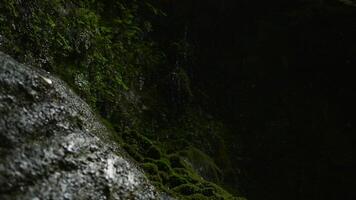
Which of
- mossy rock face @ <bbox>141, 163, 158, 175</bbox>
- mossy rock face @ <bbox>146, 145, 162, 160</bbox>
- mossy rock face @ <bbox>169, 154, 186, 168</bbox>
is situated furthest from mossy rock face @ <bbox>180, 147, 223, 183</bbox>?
mossy rock face @ <bbox>141, 163, 158, 175</bbox>

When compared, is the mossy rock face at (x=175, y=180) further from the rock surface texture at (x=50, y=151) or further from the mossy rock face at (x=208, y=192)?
the rock surface texture at (x=50, y=151)

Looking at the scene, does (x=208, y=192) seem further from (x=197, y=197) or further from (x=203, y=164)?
(x=203, y=164)

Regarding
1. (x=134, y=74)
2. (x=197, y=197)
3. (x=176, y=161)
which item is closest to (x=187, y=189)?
(x=197, y=197)

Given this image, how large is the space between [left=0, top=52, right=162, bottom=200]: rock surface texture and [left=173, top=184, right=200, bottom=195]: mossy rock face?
910mm

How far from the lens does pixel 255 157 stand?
26.3 feet

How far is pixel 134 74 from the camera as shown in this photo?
709 cm

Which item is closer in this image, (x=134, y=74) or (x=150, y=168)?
(x=150, y=168)

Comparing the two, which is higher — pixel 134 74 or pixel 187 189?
pixel 134 74

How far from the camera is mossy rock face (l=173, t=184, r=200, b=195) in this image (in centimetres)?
552

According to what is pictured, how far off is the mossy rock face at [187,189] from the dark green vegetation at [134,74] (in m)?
0.01

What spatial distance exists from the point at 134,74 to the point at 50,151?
350cm

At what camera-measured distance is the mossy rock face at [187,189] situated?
5.52 meters

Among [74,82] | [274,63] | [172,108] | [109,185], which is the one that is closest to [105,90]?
[74,82]

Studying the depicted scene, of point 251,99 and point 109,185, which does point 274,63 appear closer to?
point 251,99
